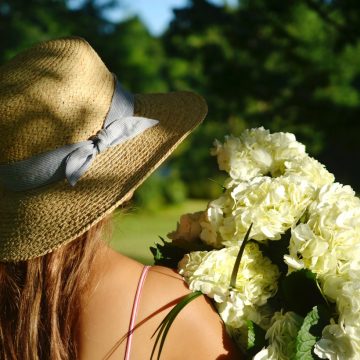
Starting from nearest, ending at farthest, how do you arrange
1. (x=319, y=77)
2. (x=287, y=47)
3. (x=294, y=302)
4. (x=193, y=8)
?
1. (x=294, y=302)
2. (x=193, y=8)
3. (x=287, y=47)
4. (x=319, y=77)

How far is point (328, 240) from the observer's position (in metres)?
1.74

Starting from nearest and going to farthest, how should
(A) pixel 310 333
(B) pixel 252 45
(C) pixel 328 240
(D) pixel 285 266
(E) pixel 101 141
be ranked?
(A) pixel 310 333 → (C) pixel 328 240 → (D) pixel 285 266 → (E) pixel 101 141 → (B) pixel 252 45

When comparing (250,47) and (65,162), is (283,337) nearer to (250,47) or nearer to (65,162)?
(65,162)

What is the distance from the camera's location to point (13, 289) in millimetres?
1852

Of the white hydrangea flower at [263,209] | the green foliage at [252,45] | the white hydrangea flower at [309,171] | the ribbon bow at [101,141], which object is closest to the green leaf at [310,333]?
the white hydrangea flower at [263,209]

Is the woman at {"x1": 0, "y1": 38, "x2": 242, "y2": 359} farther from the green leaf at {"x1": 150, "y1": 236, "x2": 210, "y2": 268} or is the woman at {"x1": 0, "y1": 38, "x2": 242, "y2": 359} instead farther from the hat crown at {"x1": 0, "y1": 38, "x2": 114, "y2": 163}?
the green leaf at {"x1": 150, "y1": 236, "x2": 210, "y2": 268}

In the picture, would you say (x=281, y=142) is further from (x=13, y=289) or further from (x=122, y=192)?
(x=13, y=289)

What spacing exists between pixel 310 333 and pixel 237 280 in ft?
0.79

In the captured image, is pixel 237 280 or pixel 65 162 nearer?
pixel 237 280

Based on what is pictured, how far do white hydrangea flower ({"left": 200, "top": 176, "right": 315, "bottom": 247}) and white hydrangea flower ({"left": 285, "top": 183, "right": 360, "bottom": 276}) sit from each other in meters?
0.06

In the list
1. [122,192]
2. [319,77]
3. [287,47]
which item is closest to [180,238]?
[122,192]

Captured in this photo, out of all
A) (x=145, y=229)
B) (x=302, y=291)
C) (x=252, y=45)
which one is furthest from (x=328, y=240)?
(x=145, y=229)

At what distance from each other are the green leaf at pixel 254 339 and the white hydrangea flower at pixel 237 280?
0.10 feet

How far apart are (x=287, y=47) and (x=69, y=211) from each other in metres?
7.18
